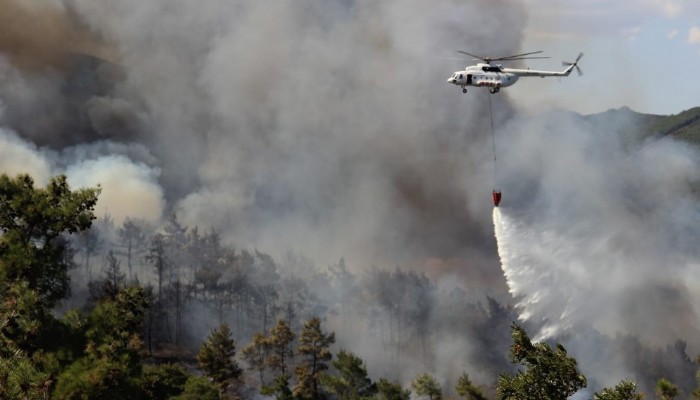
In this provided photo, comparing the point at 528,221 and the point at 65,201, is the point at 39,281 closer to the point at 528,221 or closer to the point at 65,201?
the point at 65,201

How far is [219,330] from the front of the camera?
14900 cm

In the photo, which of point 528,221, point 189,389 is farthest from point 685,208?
point 189,389

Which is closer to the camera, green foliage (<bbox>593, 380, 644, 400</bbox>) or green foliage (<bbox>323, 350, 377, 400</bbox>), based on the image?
green foliage (<bbox>593, 380, 644, 400</bbox>)

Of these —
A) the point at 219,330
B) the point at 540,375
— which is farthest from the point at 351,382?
the point at 219,330

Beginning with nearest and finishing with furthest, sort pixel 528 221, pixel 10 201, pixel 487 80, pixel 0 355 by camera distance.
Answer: pixel 0 355
pixel 10 201
pixel 487 80
pixel 528 221

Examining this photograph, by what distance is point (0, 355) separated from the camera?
37.6 metres

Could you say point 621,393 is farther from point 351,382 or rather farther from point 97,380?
point 351,382

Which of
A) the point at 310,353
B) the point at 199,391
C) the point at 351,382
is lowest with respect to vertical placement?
the point at 199,391

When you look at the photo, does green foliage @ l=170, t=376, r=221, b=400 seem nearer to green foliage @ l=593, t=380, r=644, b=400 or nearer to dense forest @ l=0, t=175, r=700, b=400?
dense forest @ l=0, t=175, r=700, b=400

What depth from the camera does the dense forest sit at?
37906 millimetres

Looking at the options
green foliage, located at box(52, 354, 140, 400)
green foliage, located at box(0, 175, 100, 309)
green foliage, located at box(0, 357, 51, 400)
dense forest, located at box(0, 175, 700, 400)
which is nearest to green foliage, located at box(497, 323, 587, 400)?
dense forest, located at box(0, 175, 700, 400)

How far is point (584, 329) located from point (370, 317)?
46.5 m

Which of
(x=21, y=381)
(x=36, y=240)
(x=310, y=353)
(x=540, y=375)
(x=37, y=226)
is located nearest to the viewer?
(x=540, y=375)

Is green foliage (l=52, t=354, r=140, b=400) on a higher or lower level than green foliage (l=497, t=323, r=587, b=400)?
higher
